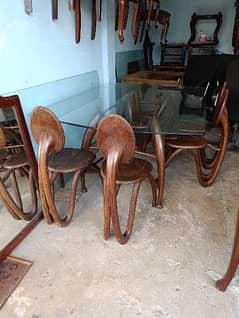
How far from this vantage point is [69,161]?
5.68ft

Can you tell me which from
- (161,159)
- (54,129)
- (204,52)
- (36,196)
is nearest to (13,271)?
(36,196)

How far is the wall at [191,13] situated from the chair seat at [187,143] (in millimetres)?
3851

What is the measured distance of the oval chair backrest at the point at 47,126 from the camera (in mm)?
1383

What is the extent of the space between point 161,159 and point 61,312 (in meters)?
1.08

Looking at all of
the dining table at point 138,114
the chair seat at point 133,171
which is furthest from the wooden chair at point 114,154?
the dining table at point 138,114

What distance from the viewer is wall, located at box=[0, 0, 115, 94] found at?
1.66 metres

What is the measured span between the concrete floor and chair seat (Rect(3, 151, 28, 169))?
0.98 feet

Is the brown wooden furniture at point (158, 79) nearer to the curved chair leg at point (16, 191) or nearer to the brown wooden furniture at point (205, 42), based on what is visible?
the brown wooden furniture at point (205, 42)

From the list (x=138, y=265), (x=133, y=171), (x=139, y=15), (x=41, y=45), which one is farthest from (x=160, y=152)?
(x=139, y=15)

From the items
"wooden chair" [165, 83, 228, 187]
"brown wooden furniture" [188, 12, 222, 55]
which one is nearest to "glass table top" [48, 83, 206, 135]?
"wooden chair" [165, 83, 228, 187]

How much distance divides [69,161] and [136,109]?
73cm

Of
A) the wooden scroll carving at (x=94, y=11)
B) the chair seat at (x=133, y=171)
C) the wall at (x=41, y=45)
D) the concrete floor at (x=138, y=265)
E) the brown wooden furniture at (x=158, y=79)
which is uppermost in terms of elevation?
the wooden scroll carving at (x=94, y=11)

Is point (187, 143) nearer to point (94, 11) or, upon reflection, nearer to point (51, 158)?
point (51, 158)

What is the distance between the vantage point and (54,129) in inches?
55.5
